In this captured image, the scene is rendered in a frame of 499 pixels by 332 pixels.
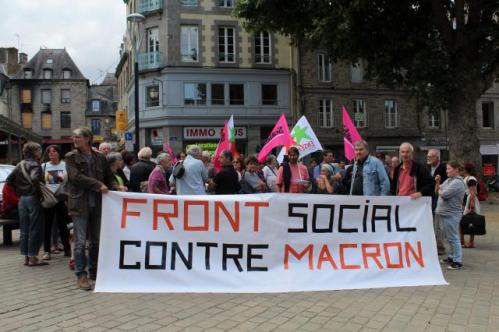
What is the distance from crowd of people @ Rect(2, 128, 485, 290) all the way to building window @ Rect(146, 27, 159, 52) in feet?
84.9

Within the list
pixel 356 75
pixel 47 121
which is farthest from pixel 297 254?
pixel 47 121

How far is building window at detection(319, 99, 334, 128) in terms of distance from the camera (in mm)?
35438

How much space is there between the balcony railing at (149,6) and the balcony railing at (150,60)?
2796 mm

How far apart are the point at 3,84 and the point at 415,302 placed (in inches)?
2669

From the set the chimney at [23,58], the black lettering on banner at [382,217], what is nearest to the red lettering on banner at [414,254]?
the black lettering on banner at [382,217]

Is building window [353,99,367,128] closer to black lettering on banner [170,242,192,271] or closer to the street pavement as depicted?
the street pavement

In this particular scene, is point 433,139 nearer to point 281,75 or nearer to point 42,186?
point 281,75

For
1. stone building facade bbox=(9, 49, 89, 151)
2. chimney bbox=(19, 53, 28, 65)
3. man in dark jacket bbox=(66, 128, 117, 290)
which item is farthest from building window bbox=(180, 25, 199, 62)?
chimney bbox=(19, 53, 28, 65)

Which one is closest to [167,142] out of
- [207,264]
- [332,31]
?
[332,31]

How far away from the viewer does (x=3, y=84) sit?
210 feet

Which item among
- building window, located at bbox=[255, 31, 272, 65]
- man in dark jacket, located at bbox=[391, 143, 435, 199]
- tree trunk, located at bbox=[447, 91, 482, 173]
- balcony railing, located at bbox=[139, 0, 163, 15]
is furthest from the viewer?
building window, located at bbox=[255, 31, 272, 65]

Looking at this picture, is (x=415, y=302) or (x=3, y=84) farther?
(x=3, y=84)

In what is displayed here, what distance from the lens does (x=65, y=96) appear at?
6944 centimetres

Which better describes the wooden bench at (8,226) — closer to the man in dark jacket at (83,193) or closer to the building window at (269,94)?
the man in dark jacket at (83,193)
